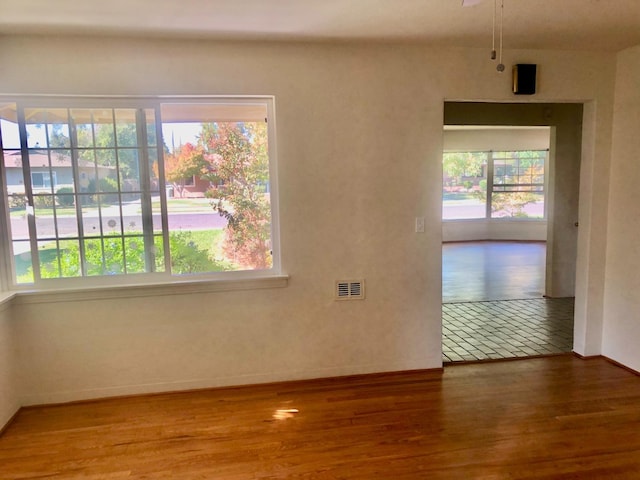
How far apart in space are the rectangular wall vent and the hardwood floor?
2.08 feet

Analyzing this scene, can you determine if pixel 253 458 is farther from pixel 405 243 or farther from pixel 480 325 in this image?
pixel 480 325

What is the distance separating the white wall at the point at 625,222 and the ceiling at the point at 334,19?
0.39 metres

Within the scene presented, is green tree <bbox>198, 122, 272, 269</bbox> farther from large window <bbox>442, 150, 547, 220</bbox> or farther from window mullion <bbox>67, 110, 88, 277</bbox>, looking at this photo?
large window <bbox>442, 150, 547, 220</bbox>

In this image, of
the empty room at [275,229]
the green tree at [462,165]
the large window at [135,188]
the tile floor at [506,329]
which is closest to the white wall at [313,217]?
the empty room at [275,229]

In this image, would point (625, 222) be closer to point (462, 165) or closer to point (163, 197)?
point (163, 197)

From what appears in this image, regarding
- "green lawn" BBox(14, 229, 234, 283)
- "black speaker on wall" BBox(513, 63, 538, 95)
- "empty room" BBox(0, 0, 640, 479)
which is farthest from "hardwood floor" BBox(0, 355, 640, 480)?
"black speaker on wall" BBox(513, 63, 538, 95)

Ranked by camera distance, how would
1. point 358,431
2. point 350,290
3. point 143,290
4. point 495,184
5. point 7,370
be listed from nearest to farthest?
point 358,431
point 7,370
point 143,290
point 350,290
point 495,184

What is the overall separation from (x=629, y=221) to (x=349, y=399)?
8.36 ft

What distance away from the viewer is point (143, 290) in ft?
9.67

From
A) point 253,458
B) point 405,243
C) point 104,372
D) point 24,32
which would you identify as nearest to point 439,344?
point 405,243

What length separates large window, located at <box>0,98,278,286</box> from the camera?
112 inches

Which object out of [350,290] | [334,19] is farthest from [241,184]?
[334,19]

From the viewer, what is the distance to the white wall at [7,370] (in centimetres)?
265

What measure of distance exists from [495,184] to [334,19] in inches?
348
